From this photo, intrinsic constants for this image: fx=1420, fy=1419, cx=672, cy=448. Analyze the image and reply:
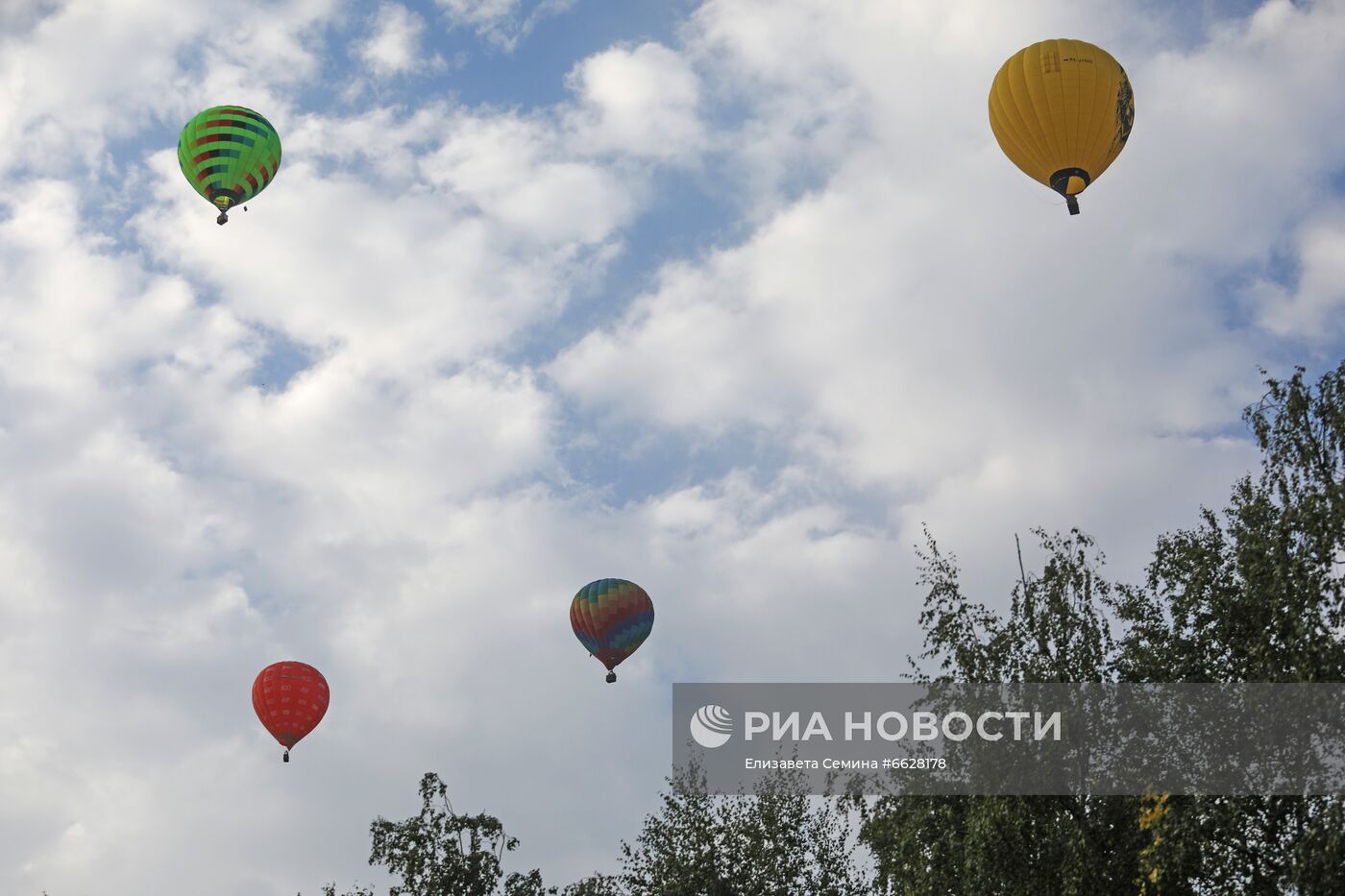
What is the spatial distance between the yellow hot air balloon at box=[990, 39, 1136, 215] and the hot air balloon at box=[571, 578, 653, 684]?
22412 millimetres

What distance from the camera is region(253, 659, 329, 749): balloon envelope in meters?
44.6

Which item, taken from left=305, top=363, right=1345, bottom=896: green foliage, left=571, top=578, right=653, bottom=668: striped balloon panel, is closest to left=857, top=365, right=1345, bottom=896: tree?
left=305, top=363, right=1345, bottom=896: green foliage

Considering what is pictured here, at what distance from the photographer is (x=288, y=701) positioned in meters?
44.6

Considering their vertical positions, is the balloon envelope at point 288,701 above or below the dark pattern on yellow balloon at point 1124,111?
below

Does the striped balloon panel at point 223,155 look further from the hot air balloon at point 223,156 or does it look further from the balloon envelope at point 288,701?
the balloon envelope at point 288,701

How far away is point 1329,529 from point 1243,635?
3.05 meters

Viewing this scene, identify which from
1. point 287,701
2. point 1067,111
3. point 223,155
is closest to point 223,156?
point 223,155

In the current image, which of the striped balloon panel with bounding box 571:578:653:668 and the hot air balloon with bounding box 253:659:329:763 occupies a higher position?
the striped balloon panel with bounding box 571:578:653:668

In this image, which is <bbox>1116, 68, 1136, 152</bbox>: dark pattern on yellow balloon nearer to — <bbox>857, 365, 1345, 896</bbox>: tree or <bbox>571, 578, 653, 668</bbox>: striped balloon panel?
<bbox>857, 365, 1345, 896</bbox>: tree

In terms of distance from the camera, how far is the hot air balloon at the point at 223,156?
42.2m

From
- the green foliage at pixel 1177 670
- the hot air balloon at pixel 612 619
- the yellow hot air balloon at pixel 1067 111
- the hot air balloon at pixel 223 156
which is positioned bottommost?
the green foliage at pixel 1177 670

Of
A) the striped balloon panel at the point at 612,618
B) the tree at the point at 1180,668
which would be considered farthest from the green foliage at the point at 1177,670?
the striped balloon panel at the point at 612,618

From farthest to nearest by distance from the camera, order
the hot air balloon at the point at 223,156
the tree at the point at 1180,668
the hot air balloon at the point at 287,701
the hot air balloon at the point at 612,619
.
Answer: the hot air balloon at the point at 612,619 < the hot air balloon at the point at 287,701 < the hot air balloon at the point at 223,156 < the tree at the point at 1180,668

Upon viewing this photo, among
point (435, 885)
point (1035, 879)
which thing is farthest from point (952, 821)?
point (435, 885)
